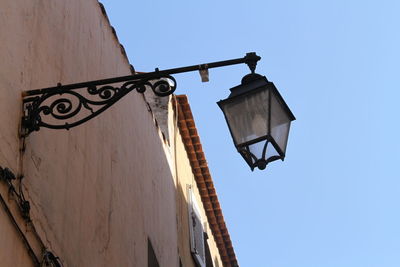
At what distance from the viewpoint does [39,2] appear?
18.4ft

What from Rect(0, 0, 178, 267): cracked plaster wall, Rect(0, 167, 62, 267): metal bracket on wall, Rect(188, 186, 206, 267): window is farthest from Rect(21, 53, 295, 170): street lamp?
Rect(188, 186, 206, 267): window

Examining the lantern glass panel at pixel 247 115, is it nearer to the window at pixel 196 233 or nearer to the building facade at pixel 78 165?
the building facade at pixel 78 165

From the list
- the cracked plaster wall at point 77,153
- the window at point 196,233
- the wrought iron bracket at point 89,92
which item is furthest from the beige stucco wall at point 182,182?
the wrought iron bracket at point 89,92

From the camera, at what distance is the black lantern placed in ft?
16.7

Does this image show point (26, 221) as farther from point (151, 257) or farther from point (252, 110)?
point (151, 257)

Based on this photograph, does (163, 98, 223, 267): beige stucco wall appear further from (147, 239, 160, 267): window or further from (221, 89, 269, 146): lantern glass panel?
(221, 89, 269, 146): lantern glass panel

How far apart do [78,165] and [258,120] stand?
1.56m

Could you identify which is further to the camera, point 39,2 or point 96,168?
point 96,168

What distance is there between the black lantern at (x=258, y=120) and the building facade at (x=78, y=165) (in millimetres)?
1257

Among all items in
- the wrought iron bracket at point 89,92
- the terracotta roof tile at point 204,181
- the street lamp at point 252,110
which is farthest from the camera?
the terracotta roof tile at point 204,181

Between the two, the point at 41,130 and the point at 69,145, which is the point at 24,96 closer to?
the point at 41,130

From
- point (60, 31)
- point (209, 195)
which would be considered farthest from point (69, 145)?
point (209, 195)

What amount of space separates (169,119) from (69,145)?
6401mm

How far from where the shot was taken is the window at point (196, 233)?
12.2 meters
